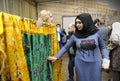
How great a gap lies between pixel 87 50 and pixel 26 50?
0.89 meters

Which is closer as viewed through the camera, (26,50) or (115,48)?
(26,50)

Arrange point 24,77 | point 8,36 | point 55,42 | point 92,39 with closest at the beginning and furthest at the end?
point 8,36, point 24,77, point 92,39, point 55,42

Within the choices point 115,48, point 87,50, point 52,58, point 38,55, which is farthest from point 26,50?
point 115,48

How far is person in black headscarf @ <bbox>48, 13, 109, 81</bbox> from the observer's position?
2631 mm

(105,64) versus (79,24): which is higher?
(79,24)

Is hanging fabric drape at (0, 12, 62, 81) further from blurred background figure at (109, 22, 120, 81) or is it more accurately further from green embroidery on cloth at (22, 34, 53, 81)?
blurred background figure at (109, 22, 120, 81)

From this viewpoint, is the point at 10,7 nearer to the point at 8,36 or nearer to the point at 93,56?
the point at 93,56

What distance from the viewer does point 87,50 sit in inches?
103

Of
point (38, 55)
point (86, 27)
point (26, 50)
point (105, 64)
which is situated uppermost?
point (86, 27)

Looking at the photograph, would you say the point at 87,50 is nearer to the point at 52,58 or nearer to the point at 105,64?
the point at 105,64

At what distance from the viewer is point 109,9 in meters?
11.0

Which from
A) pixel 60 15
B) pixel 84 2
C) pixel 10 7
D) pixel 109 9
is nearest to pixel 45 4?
pixel 60 15

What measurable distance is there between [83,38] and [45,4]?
30.3 feet

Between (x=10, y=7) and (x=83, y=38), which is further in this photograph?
(x=10, y=7)
